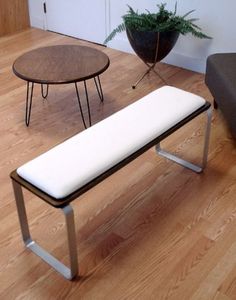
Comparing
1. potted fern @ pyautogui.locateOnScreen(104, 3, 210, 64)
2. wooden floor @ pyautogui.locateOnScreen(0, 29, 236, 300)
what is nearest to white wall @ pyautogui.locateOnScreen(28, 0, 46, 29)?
potted fern @ pyautogui.locateOnScreen(104, 3, 210, 64)

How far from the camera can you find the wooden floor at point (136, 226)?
1.52 metres

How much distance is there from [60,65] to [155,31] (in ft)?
2.50

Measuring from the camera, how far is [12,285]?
1.52 m

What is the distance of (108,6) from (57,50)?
1.15m

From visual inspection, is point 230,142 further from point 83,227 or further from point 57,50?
point 57,50

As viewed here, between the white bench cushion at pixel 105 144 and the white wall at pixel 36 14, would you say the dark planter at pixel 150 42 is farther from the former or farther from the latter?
the white wall at pixel 36 14

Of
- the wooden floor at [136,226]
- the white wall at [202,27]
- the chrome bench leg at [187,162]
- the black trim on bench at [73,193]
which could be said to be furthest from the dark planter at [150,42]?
the black trim on bench at [73,193]

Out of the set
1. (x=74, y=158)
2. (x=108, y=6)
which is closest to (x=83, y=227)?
(x=74, y=158)

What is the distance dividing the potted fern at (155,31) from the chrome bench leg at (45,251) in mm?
1654

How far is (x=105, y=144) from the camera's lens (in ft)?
5.19

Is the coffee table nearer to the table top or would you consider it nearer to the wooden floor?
the table top

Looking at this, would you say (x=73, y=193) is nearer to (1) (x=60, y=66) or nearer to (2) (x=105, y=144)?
(2) (x=105, y=144)

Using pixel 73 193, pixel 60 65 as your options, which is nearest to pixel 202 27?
pixel 60 65

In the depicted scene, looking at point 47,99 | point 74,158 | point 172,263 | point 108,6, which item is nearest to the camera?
point 74,158
